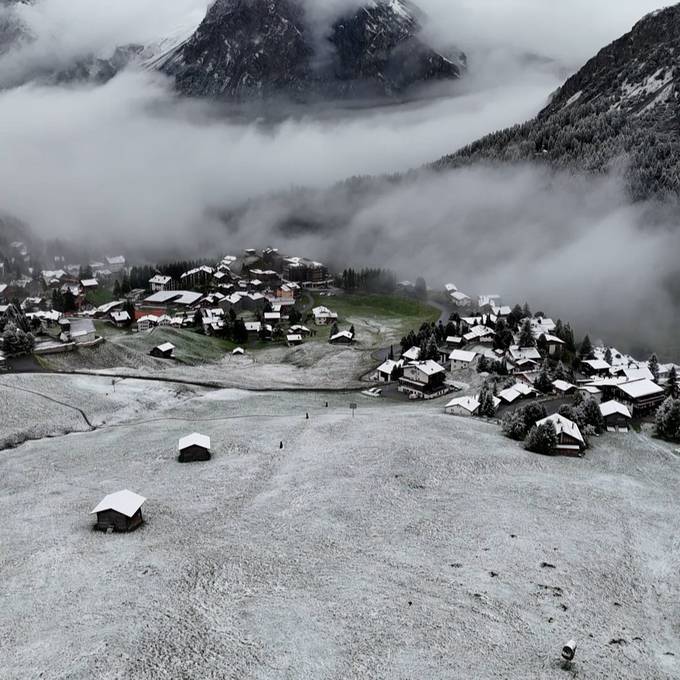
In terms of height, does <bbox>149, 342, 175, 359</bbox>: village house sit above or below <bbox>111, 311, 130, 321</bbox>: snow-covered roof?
above

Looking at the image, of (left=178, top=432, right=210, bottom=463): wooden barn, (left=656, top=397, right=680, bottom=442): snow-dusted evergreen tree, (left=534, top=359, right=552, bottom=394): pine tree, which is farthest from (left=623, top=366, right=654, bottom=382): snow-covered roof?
(left=178, top=432, right=210, bottom=463): wooden barn

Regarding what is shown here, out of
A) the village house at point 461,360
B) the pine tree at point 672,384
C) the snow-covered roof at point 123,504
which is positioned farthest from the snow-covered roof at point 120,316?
the pine tree at point 672,384

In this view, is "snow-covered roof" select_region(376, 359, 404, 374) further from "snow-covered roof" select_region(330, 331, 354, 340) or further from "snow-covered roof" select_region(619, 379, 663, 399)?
"snow-covered roof" select_region(619, 379, 663, 399)

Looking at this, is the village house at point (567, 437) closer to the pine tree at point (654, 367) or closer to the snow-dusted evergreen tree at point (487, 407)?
the snow-dusted evergreen tree at point (487, 407)

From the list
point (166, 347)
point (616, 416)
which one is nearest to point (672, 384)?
point (616, 416)

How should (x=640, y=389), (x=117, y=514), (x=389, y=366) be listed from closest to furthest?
(x=117, y=514) < (x=640, y=389) < (x=389, y=366)

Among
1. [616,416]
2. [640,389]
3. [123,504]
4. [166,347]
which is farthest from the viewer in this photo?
[166,347]

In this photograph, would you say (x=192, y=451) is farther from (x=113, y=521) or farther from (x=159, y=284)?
(x=159, y=284)
